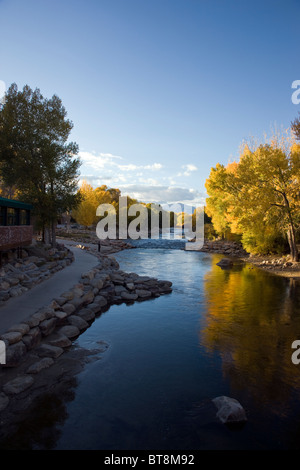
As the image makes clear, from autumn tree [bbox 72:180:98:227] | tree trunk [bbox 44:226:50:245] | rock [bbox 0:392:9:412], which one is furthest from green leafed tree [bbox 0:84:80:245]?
autumn tree [bbox 72:180:98:227]

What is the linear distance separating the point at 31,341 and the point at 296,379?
7.63m

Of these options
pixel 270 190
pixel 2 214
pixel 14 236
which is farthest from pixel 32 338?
pixel 270 190

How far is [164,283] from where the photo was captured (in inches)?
741

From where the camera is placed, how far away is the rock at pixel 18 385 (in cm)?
700

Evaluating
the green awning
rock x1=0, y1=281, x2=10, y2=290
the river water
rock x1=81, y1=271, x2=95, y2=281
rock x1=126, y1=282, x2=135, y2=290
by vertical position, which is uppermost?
the green awning

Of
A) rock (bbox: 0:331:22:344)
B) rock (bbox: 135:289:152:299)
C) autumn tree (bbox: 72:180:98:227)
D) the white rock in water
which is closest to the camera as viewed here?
the white rock in water

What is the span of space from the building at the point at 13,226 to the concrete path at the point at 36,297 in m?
2.87

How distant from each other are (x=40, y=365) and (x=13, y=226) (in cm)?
1049

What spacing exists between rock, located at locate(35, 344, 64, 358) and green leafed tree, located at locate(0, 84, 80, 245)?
15.6 meters

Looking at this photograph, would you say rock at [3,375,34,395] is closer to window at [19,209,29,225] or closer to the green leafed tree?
window at [19,209,29,225]

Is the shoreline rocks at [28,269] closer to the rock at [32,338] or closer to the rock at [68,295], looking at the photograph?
the rock at [68,295]

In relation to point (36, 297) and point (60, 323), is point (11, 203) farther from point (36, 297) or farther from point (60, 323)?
point (60, 323)

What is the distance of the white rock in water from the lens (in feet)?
20.5
